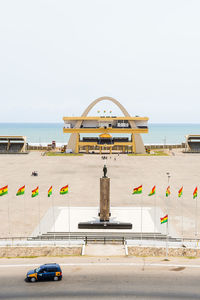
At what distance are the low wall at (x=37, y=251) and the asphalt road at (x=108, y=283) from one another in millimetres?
2428

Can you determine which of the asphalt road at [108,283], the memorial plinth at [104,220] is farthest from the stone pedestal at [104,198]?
the asphalt road at [108,283]

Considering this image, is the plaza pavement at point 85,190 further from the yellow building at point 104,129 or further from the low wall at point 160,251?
the yellow building at point 104,129

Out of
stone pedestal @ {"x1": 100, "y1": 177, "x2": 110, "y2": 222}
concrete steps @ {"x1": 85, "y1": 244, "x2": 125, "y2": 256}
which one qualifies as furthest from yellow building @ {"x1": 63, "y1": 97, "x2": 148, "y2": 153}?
concrete steps @ {"x1": 85, "y1": 244, "x2": 125, "y2": 256}

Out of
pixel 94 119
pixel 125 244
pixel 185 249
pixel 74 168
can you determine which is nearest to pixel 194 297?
pixel 185 249

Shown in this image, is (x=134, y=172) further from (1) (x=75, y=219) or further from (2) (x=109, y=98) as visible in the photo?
(2) (x=109, y=98)

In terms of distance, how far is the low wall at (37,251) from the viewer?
886 inches

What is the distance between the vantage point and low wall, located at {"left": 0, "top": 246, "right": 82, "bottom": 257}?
22500 mm

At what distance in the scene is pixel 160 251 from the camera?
2295 centimetres

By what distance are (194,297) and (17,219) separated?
68.6 ft

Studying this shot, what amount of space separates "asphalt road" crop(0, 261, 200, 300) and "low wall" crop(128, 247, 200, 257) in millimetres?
2595

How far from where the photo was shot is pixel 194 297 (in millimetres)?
16047

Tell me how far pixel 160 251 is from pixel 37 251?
1008 cm

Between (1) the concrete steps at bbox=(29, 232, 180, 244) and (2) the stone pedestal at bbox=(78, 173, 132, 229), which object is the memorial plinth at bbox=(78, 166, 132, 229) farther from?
(1) the concrete steps at bbox=(29, 232, 180, 244)

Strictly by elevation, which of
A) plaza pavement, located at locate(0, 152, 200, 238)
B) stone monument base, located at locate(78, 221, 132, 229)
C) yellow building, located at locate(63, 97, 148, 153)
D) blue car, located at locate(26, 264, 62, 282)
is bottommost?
blue car, located at locate(26, 264, 62, 282)
